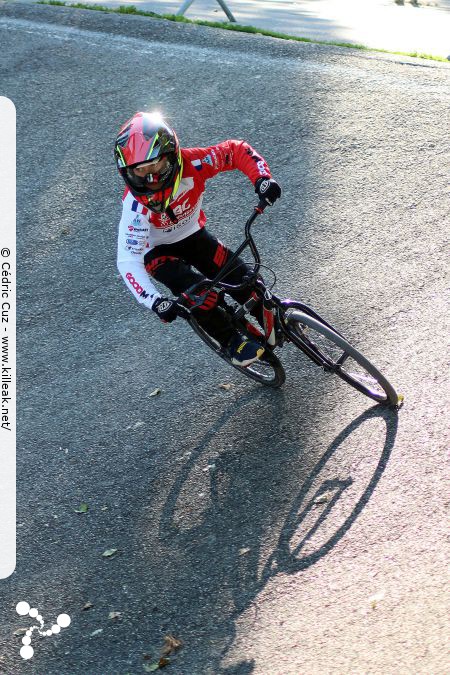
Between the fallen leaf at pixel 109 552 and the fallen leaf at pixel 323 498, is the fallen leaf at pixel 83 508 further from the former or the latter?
the fallen leaf at pixel 323 498

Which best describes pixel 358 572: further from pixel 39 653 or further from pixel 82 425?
pixel 82 425

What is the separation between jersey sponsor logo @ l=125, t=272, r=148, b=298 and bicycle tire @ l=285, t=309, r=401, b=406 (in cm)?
98

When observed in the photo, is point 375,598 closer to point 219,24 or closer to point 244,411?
point 244,411

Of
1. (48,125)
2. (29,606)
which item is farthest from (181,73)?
(29,606)

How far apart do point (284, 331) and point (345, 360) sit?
0.48 meters

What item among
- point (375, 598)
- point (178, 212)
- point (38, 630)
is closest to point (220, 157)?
point (178, 212)

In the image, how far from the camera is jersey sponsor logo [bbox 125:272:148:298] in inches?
Answer: 207

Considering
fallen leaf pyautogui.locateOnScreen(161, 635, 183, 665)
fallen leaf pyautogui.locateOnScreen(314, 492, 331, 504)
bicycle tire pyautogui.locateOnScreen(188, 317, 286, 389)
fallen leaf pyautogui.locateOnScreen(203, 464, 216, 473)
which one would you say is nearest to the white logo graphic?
fallen leaf pyautogui.locateOnScreen(161, 635, 183, 665)

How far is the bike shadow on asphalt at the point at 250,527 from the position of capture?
4.66m

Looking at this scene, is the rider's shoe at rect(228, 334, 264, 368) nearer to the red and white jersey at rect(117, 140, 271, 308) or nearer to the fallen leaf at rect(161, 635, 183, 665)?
the red and white jersey at rect(117, 140, 271, 308)

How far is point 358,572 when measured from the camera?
463 cm

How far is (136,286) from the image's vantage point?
5336 millimetres

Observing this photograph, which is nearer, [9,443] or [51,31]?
[9,443]

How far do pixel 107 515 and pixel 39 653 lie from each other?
1.03 metres
